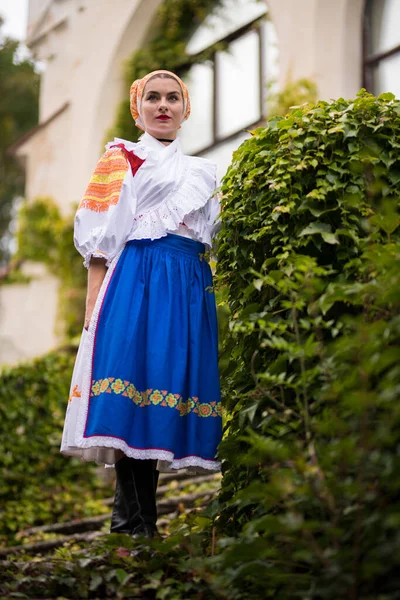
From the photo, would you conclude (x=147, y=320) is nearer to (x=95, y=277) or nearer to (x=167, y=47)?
(x=95, y=277)

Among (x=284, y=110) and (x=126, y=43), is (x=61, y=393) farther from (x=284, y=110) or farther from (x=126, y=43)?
(x=126, y=43)

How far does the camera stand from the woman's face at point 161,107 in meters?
3.59

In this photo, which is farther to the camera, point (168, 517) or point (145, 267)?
point (168, 517)

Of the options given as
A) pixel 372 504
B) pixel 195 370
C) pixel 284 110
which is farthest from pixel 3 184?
pixel 372 504

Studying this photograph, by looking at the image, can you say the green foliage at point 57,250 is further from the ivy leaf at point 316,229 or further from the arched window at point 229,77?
the ivy leaf at point 316,229

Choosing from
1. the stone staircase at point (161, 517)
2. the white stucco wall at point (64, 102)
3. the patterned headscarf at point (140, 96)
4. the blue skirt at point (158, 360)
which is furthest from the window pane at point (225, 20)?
the blue skirt at point (158, 360)

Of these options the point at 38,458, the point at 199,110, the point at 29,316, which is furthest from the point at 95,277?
the point at 29,316

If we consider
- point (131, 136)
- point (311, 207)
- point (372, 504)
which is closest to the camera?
point (372, 504)

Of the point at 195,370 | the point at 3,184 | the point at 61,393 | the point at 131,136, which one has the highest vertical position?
the point at 3,184

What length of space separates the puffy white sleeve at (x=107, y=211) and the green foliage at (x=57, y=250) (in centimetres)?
581

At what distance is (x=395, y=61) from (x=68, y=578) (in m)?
5.43

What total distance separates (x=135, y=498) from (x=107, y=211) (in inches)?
44.2

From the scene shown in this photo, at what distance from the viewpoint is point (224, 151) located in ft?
28.4

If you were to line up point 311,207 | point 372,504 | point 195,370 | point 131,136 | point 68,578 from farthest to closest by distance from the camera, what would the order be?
point 131,136, point 195,370, point 311,207, point 68,578, point 372,504
